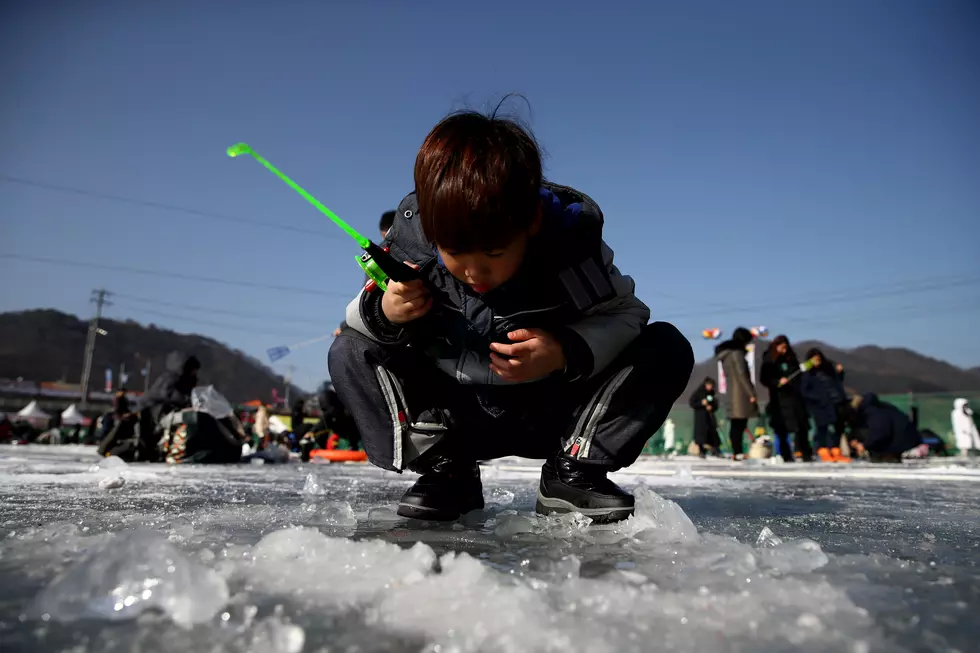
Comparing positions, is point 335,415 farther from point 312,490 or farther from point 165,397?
point 312,490

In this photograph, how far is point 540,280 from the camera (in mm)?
1408

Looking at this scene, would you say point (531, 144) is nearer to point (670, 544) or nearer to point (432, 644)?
point (670, 544)

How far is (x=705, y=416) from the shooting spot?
34.8 ft

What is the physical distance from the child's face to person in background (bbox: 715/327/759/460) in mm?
6509

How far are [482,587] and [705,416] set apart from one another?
10572mm

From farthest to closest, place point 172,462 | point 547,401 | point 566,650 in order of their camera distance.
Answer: point 172,462 < point 547,401 < point 566,650

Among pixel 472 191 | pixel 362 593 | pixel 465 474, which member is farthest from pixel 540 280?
pixel 362 593

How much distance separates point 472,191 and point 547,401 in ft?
1.83

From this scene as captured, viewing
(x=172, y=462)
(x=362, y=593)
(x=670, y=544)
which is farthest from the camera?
(x=172, y=462)

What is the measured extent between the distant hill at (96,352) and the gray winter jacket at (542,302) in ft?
312

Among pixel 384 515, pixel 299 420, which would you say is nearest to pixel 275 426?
pixel 299 420

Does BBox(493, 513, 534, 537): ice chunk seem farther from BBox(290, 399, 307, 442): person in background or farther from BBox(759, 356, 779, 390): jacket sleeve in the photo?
BBox(290, 399, 307, 442): person in background

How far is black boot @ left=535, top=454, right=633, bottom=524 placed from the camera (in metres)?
1.33

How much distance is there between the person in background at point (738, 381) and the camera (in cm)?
726
